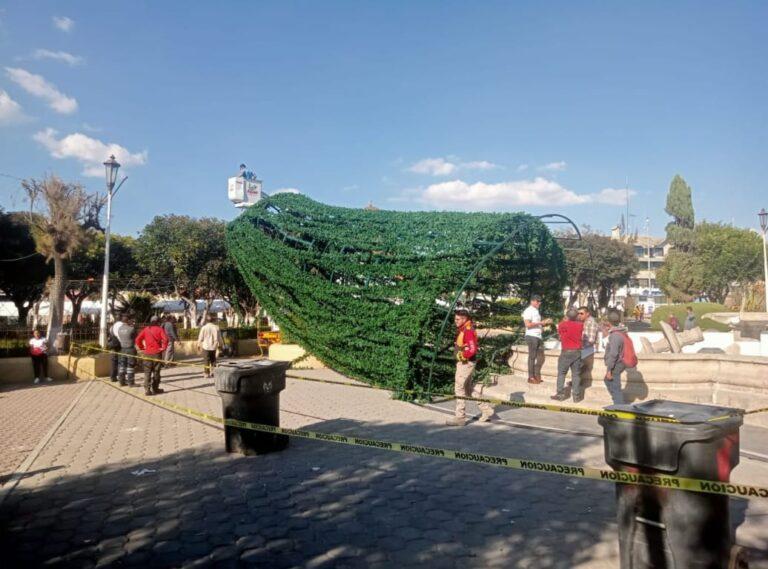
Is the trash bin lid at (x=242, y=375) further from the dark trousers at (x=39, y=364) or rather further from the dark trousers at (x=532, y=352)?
the dark trousers at (x=39, y=364)

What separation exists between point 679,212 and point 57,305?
2284 inches

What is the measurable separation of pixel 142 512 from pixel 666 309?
28.6 metres

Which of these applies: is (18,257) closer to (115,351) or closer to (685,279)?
(115,351)

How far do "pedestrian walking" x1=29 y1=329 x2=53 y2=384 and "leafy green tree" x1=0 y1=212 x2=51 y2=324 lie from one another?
11.5 meters

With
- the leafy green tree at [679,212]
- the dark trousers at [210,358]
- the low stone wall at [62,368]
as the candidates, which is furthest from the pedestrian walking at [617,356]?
the leafy green tree at [679,212]

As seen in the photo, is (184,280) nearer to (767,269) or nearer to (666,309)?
(666,309)

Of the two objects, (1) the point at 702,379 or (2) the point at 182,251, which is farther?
(2) the point at 182,251

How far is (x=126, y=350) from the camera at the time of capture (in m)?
12.1

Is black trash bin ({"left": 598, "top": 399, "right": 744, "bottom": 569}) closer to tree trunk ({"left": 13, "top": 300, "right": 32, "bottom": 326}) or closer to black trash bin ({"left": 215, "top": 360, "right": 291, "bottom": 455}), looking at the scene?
black trash bin ({"left": 215, "top": 360, "right": 291, "bottom": 455})

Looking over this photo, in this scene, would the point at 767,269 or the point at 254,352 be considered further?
the point at 767,269

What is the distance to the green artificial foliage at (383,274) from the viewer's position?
10.6m

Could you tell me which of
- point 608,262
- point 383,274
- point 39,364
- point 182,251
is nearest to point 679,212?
point 608,262

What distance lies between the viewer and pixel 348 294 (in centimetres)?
1180

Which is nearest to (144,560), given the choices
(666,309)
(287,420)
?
(287,420)
